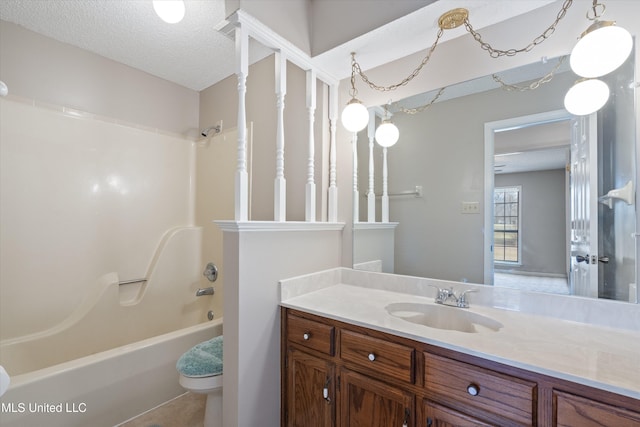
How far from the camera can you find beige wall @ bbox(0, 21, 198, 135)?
1835 mm

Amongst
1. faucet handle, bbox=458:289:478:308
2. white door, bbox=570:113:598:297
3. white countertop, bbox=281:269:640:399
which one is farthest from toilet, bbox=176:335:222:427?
white door, bbox=570:113:598:297

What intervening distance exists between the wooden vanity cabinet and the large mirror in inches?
23.3

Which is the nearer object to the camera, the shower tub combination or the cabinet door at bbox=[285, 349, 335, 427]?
the cabinet door at bbox=[285, 349, 335, 427]

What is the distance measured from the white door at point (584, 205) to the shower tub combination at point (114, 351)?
2.10m

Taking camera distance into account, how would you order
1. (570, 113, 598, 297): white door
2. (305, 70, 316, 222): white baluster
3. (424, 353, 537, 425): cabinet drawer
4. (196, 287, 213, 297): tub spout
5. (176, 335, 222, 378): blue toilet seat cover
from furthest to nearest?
1. (196, 287, 213, 297): tub spout
2. (305, 70, 316, 222): white baluster
3. (176, 335, 222, 378): blue toilet seat cover
4. (570, 113, 598, 297): white door
5. (424, 353, 537, 425): cabinet drawer

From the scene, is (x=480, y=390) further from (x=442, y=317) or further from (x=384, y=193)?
(x=384, y=193)

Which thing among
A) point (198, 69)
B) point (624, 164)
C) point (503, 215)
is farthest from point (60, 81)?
point (624, 164)

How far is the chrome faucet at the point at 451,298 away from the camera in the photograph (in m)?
1.29

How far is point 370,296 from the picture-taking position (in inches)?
58.6

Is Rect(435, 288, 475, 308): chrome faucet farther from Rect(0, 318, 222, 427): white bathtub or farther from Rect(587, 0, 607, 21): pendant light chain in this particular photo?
Rect(0, 318, 222, 427): white bathtub

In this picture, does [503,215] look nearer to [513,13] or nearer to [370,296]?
[370,296]

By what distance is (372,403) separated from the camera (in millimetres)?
1079

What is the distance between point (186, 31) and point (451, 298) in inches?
94.4

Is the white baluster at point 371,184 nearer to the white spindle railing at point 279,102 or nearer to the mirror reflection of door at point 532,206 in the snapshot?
the white spindle railing at point 279,102
